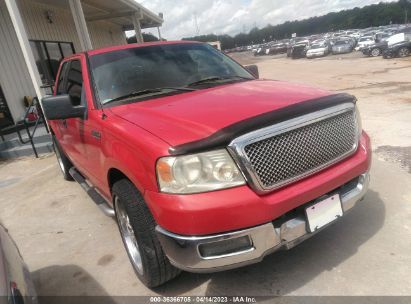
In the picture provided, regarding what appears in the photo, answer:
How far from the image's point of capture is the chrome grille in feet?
6.81

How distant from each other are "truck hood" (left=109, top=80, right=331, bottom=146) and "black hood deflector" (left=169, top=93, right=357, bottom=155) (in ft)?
0.17

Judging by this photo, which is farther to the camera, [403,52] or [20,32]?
[403,52]

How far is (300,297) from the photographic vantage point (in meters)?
2.38

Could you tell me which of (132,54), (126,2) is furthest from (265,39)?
(132,54)

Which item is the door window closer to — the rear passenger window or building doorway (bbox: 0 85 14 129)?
the rear passenger window

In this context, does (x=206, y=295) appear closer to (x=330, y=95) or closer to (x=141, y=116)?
(x=141, y=116)

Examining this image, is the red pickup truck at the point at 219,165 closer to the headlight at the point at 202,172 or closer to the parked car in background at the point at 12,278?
the headlight at the point at 202,172

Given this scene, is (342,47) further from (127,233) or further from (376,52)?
(127,233)

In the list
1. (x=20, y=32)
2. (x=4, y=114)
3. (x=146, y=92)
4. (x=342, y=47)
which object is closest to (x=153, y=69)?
(x=146, y=92)

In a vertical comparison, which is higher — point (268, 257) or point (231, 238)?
point (231, 238)

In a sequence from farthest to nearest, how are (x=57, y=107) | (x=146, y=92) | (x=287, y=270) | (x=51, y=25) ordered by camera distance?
(x=51, y=25) → (x=146, y=92) → (x=57, y=107) → (x=287, y=270)

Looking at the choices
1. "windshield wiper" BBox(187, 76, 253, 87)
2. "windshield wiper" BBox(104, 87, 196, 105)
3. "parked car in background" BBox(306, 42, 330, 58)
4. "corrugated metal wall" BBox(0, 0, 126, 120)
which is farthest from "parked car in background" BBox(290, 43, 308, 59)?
"windshield wiper" BBox(104, 87, 196, 105)

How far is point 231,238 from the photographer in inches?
79.7

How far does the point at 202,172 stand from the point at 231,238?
42 centimetres
